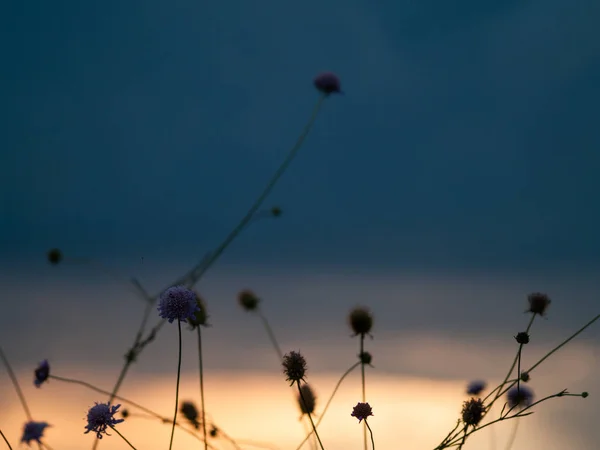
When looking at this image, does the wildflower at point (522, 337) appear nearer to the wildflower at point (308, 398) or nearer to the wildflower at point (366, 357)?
the wildflower at point (366, 357)

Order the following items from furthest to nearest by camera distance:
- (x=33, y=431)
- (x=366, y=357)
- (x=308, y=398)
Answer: (x=308, y=398), (x=366, y=357), (x=33, y=431)

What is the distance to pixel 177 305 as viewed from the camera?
303 cm

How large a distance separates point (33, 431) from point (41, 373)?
0.58 metres

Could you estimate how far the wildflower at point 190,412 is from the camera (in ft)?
12.4

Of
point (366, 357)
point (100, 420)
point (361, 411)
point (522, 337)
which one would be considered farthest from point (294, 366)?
point (522, 337)

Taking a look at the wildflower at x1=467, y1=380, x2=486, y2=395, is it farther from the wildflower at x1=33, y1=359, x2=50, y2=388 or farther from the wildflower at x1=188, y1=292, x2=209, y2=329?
the wildflower at x1=33, y1=359, x2=50, y2=388

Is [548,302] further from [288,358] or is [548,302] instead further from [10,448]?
[10,448]

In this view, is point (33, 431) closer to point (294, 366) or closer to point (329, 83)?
point (294, 366)

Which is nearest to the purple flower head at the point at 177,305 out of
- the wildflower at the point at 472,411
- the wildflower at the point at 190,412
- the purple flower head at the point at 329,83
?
the wildflower at the point at 190,412

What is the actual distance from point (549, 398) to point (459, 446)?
45cm

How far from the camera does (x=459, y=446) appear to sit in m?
2.83

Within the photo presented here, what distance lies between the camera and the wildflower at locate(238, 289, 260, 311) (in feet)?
17.1

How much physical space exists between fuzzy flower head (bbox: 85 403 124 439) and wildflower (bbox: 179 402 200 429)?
0.78m

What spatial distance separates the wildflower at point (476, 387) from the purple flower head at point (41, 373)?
8.33ft
